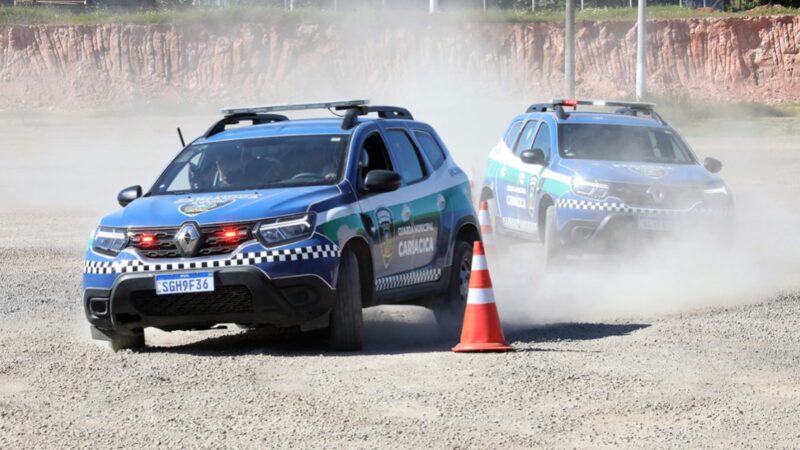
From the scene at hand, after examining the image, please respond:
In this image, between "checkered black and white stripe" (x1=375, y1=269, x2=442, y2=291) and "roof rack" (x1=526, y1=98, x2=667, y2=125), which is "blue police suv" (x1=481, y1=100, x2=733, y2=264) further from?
"checkered black and white stripe" (x1=375, y1=269, x2=442, y2=291)

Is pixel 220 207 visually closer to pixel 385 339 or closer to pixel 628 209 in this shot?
pixel 385 339

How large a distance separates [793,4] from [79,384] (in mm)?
79437

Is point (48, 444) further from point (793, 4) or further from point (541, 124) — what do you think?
point (793, 4)

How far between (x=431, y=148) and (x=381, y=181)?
1896 millimetres

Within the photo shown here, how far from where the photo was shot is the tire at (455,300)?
43.7 feet

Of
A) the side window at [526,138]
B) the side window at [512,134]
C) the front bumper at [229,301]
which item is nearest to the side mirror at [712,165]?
the side window at [526,138]

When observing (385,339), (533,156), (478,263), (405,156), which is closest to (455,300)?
(385,339)

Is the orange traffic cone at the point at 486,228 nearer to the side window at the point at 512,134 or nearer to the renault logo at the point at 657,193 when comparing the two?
the renault logo at the point at 657,193

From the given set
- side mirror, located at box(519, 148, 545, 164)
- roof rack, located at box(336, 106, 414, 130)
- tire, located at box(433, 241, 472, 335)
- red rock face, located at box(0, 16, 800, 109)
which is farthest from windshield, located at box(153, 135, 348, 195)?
red rock face, located at box(0, 16, 800, 109)

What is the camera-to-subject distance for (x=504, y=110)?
220ft

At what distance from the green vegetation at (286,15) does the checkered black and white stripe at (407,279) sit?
66.4 metres

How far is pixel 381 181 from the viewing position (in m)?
11.9

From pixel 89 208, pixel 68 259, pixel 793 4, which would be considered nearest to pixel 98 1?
pixel 793 4

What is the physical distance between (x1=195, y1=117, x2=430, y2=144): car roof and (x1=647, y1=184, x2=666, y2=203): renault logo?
14.6 feet
